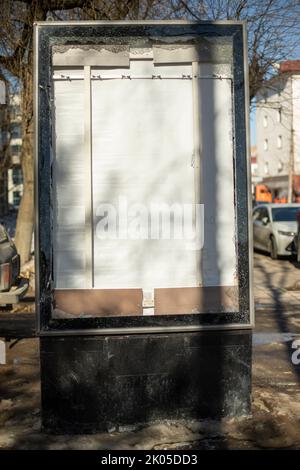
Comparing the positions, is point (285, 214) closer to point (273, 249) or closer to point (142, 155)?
point (273, 249)

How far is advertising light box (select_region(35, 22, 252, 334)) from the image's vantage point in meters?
4.95

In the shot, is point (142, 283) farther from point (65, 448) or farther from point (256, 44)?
point (256, 44)

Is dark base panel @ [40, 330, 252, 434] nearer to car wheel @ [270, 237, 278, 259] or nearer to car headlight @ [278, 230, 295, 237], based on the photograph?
car headlight @ [278, 230, 295, 237]

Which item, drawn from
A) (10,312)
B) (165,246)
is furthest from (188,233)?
(10,312)

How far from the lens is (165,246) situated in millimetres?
5125

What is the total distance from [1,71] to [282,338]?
30.5 ft

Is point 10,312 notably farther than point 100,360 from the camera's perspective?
Yes

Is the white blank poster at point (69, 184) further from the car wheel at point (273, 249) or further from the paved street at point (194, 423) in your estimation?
the car wheel at point (273, 249)

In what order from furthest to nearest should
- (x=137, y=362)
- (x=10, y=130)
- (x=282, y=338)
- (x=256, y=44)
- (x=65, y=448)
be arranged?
1. (x=10, y=130)
2. (x=256, y=44)
3. (x=282, y=338)
4. (x=137, y=362)
5. (x=65, y=448)

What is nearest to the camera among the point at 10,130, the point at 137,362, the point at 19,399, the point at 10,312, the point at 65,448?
the point at 65,448

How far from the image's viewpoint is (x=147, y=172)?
5098 mm

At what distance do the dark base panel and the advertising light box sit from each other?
174 millimetres

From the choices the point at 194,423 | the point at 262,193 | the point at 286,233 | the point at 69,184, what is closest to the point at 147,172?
the point at 69,184

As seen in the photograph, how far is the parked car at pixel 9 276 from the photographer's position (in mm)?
6883
